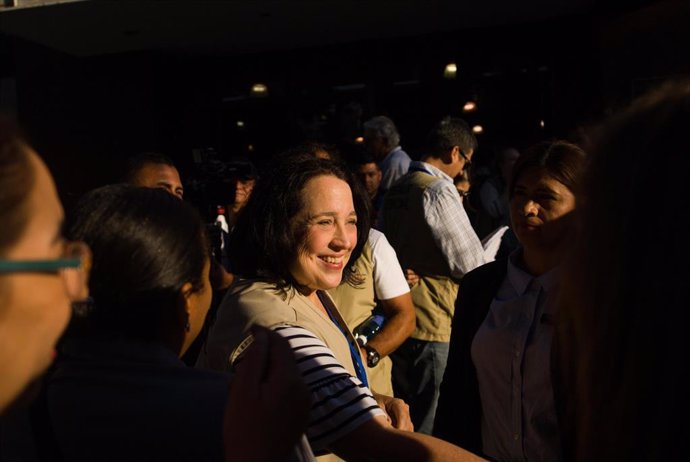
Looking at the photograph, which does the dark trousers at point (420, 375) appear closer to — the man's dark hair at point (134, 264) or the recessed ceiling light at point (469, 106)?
the man's dark hair at point (134, 264)

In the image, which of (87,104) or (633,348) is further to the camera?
(87,104)

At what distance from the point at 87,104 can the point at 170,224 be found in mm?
9922

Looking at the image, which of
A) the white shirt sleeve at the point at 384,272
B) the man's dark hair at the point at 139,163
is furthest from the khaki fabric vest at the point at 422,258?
the man's dark hair at the point at 139,163

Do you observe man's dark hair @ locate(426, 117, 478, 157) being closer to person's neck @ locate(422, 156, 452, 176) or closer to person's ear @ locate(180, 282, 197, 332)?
person's neck @ locate(422, 156, 452, 176)

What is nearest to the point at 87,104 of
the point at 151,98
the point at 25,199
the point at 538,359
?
the point at 151,98

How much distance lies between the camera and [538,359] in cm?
219

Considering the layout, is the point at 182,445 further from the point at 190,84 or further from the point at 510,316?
the point at 190,84

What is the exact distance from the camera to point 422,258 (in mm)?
4500

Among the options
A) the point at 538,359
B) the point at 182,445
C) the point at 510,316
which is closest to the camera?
the point at 182,445

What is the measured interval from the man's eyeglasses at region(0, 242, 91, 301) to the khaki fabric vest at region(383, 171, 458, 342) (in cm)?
346

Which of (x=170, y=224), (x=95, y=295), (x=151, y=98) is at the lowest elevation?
(x=95, y=295)

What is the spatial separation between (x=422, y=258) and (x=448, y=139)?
102 cm

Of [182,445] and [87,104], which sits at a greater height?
[87,104]

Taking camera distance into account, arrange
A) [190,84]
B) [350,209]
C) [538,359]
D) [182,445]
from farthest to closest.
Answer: [190,84] < [350,209] < [538,359] < [182,445]
